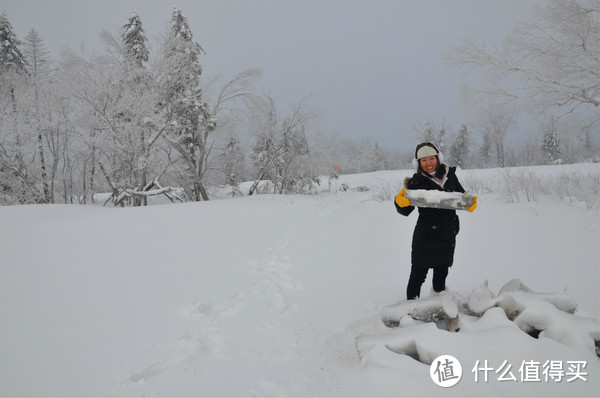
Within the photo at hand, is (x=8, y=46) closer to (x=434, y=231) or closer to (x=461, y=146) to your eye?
(x=434, y=231)

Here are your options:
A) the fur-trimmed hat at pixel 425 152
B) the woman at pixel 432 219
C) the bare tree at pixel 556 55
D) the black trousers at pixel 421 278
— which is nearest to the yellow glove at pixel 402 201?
the woman at pixel 432 219

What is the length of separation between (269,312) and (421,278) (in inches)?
67.7

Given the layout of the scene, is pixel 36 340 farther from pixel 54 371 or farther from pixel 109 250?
pixel 109 250

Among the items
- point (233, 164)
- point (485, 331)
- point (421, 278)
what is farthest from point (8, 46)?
point (485, 331)

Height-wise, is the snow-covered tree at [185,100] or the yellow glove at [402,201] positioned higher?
the snow-covered tree at [185,100]

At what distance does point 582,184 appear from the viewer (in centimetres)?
834

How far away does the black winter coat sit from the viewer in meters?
2.72

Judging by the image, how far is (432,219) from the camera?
2.75 meters

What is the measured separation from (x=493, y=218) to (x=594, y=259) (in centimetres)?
274

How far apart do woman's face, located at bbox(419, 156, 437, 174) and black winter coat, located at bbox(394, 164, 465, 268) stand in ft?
0.28

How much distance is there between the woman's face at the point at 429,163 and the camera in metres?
2.76

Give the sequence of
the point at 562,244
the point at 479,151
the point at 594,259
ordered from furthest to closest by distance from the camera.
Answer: the point at 479,151, the point at 562,244, the point at 594,259

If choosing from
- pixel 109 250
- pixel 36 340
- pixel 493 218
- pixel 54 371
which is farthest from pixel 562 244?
pixel 109 250

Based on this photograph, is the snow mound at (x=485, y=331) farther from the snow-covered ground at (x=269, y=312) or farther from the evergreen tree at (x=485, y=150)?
the evergreen tree at (x=485, y=150)
